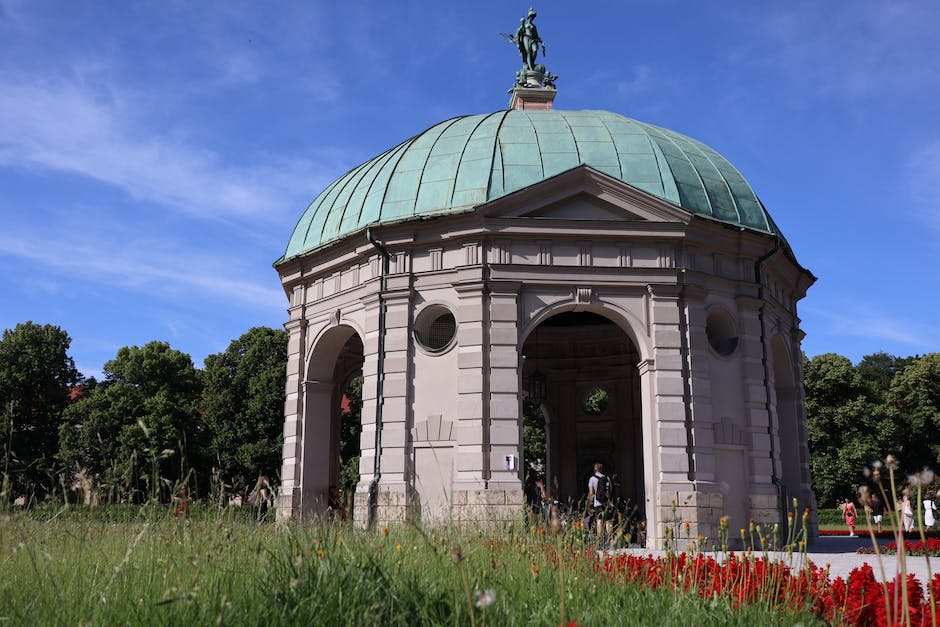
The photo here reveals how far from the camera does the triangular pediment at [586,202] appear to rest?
2186cm

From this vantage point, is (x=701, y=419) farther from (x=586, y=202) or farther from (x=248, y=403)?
(x=248, y=403)

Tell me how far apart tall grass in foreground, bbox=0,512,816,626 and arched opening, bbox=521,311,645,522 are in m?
19.8

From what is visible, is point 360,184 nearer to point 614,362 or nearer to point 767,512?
point 614,362

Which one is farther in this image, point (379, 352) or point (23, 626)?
point (379, 352)

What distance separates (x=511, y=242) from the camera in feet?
72.0

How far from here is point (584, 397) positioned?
29.5 meters

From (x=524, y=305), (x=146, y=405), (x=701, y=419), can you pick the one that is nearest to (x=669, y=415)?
(x=701, y=419)

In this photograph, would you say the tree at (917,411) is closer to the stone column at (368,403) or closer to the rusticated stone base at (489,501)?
the rusticated stone base at (489,501)

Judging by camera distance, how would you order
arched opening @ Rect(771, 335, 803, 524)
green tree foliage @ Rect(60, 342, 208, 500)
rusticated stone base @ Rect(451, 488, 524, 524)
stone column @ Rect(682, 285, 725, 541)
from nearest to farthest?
rusticated stone base @ Rect(451, 488, 524, 524) → stone column @ Rect(682, 285, 725, 541) → arched opening @ Rect(771, 335, 803, 524) → green tree foliage @ Rect(60, 342, 208, 500)

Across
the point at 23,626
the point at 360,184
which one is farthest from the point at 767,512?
the point at 23,626

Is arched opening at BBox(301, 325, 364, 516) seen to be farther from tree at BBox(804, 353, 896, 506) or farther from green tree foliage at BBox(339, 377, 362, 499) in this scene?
tree at BBox(804, 353, 896, 506)

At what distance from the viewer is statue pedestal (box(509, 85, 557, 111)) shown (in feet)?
96.5

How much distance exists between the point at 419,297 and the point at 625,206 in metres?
5.84

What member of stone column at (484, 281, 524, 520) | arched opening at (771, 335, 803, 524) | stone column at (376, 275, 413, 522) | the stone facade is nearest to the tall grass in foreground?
stone column at (484, 281, 524, 520)
